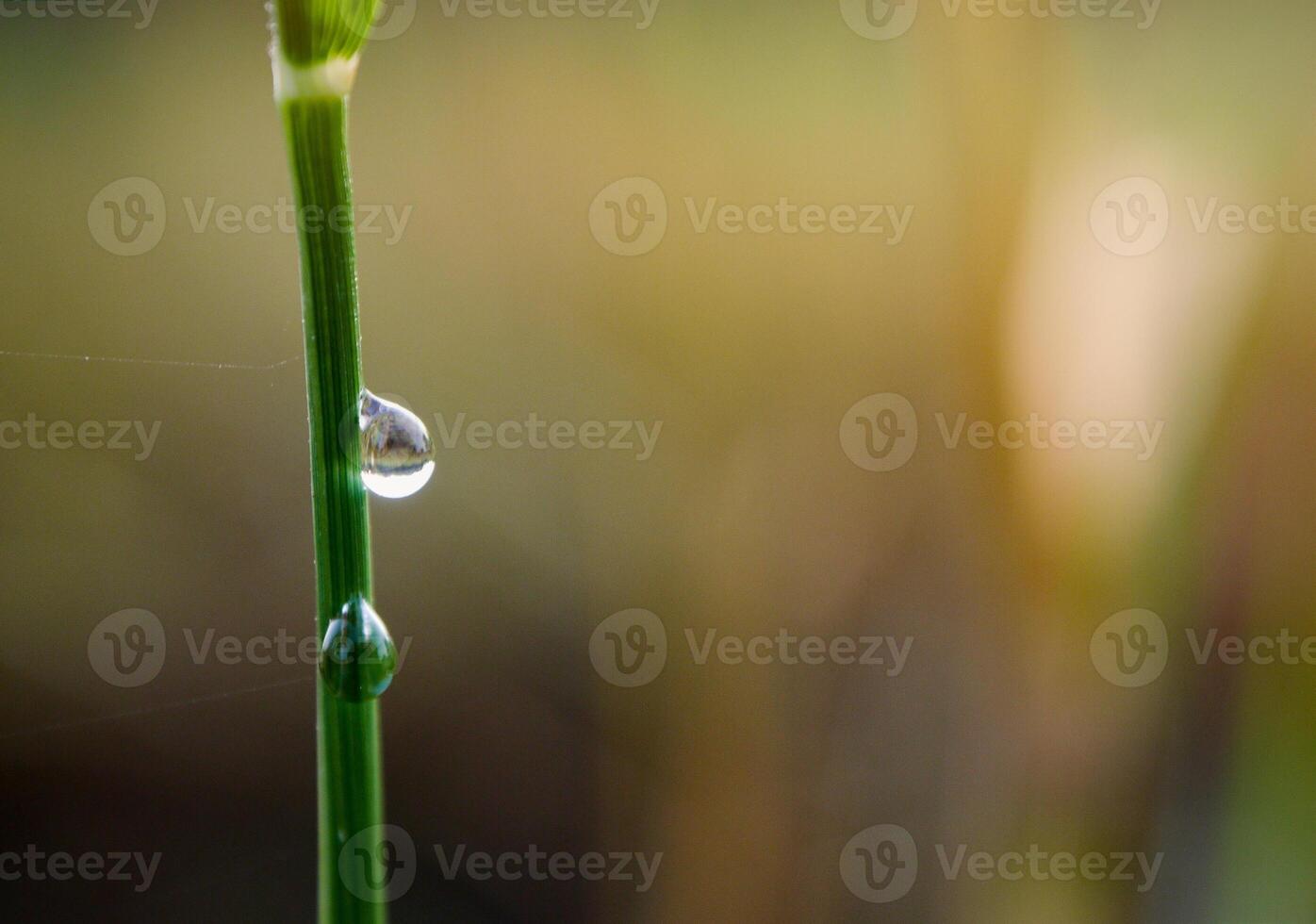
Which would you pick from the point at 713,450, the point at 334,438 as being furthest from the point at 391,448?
the point at 713,450

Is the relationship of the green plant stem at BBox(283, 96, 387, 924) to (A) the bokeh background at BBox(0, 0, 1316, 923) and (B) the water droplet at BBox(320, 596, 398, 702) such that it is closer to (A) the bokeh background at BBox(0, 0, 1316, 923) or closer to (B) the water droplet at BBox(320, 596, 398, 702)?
(B) the water droplet at BBox(320, 596, 398, 702)

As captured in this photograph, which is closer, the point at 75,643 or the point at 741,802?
the point at 75,643

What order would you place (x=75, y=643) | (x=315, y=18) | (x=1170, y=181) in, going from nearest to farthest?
(x=315, y=18), (x=75, y=643), (x=1170, y=181)

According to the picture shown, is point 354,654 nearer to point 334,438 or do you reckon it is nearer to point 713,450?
point 334,438

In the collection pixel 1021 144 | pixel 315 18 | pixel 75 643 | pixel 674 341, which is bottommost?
pixel 75 643

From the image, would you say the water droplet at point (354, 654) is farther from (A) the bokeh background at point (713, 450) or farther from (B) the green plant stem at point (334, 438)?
(A) the bokeh background at point (713, 450)

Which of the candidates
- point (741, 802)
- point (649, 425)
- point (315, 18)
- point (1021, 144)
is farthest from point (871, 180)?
point (315, 18)

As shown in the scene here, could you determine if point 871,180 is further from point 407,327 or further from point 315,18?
point 315,18
